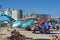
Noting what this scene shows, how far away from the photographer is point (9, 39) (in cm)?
726

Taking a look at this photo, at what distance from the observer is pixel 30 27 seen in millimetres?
18156

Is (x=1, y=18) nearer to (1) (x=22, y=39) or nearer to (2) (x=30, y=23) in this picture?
(2) (x=30, y=23)

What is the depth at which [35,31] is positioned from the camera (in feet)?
47.4

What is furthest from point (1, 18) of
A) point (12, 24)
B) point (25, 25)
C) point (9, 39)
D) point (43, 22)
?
point (9, 39)

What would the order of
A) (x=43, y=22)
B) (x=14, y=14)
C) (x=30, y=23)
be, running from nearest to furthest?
(x=43, y=22), (x=30, y=23), (x=14, y=14)

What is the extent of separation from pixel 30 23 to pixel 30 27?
1.30 ft

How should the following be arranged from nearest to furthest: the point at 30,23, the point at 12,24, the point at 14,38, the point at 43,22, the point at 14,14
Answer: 1. the point at 14,38
2. the point at 43,22
3. the point at 30,23
4. the point at 12,24
5. the point at 14,14

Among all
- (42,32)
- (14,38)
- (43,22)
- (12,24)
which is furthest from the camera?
(12,24)

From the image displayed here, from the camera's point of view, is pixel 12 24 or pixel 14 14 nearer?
pixel 12 24

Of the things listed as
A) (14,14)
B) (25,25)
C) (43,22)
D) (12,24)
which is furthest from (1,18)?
(14,14)

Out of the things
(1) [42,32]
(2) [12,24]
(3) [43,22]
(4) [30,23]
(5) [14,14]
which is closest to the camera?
(1) [42,32]

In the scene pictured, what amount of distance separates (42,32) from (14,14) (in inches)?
3255

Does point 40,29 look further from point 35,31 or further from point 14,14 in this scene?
point 14,14

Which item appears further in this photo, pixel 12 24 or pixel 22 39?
pixel 12 24
